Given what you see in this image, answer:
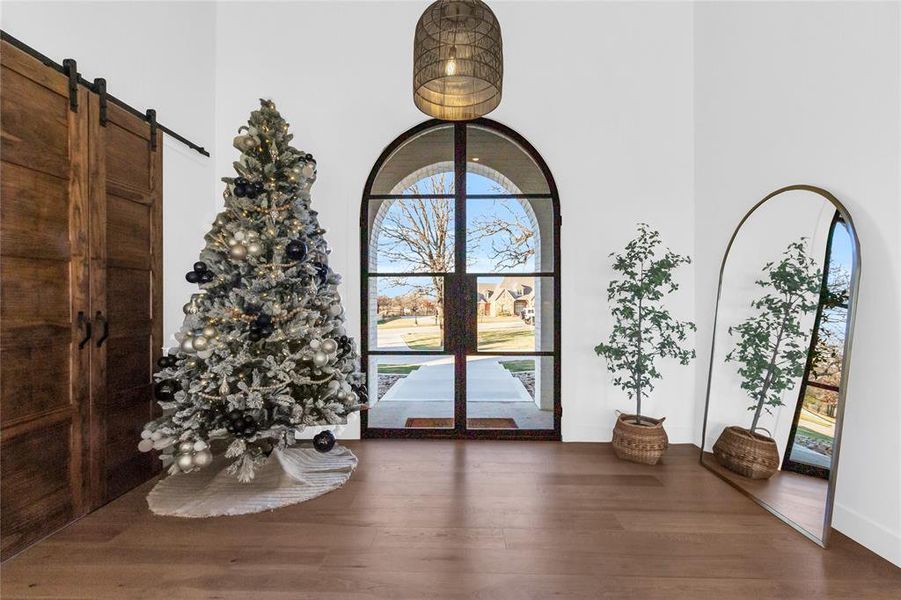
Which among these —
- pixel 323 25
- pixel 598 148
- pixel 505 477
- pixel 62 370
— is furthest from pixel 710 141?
pixel 62 370

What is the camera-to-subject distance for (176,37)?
9.25ft

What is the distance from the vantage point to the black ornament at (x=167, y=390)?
2199 millimetres

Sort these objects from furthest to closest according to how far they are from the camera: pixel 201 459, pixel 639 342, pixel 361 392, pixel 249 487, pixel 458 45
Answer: pixel 639 342 → pixel 361 392 → pixel 249 487 → pixel 201 459 → pixel 458 45

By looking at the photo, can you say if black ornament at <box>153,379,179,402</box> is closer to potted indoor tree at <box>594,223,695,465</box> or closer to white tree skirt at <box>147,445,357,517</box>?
white tree skirt at <box>147,445,357,517</box>

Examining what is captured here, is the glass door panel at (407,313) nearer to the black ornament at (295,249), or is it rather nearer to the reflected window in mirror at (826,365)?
the black ornament at (295,249)

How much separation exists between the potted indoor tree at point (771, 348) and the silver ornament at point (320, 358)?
2.55m

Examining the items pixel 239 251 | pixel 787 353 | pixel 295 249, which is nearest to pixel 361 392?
pixel 295 249

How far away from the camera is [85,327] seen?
2.02 meters

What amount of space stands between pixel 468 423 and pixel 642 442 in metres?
1.30

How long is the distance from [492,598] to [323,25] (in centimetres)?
400

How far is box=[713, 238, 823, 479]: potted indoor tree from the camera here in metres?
2.09

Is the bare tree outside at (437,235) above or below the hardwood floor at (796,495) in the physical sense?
above

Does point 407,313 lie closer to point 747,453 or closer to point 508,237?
point 508,237

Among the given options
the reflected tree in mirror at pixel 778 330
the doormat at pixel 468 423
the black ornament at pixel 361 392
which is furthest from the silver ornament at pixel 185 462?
the reflected tree in mirror at pixel 778 330
